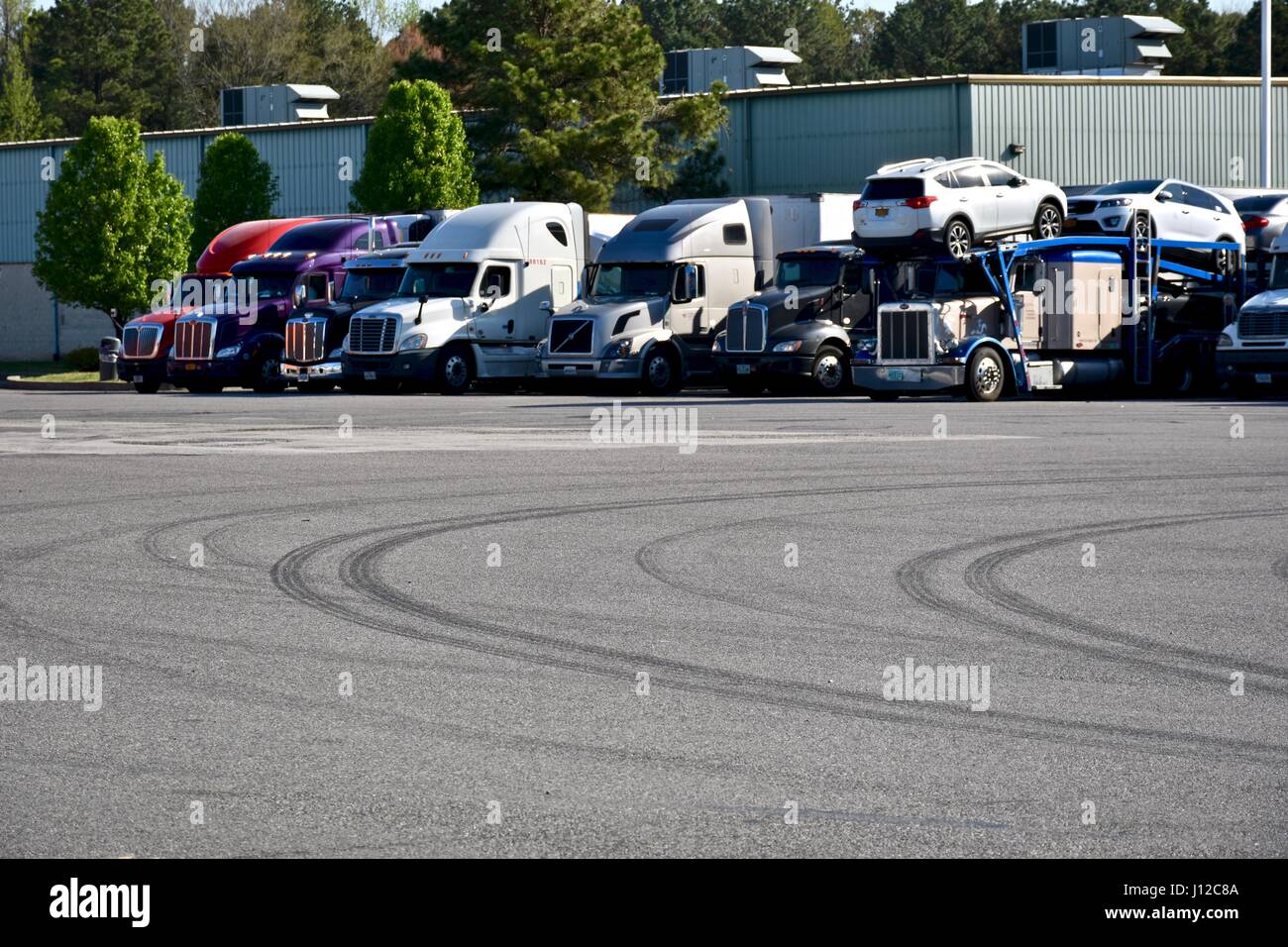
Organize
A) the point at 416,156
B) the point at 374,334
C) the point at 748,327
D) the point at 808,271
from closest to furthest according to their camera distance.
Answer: the point at 748,327 → the point at 808,271 → the point at 374,334 → the point at 416,156

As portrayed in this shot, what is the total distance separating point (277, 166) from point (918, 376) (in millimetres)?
37796

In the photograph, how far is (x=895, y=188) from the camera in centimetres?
3238

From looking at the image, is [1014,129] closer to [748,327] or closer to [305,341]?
[748,327]

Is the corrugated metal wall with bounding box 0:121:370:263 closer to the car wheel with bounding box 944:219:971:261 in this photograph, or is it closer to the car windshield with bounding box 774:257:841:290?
the car windshield with bounding box 774:257:841:290

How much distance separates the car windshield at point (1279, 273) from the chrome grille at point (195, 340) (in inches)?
786

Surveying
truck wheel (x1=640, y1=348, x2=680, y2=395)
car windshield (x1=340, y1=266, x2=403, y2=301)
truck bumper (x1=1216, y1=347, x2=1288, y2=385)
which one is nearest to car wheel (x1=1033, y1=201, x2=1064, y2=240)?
truck bumper (x1=1216, y1=347, x2=1288, y2=385)

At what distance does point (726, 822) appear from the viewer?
21.2 feet

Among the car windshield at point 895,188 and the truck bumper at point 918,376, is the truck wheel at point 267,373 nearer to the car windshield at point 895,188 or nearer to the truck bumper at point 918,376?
the car windshield at point 895,188

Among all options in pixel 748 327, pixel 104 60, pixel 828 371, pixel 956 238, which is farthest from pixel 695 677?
pixel 104 60

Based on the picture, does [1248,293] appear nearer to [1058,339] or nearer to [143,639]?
[1058,339]

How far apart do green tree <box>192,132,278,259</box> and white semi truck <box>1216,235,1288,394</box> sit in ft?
107

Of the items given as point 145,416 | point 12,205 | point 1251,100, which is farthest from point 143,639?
point 12,205

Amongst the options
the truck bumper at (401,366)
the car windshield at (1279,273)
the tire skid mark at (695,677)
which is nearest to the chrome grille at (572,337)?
the truck bumper at (401,366)
